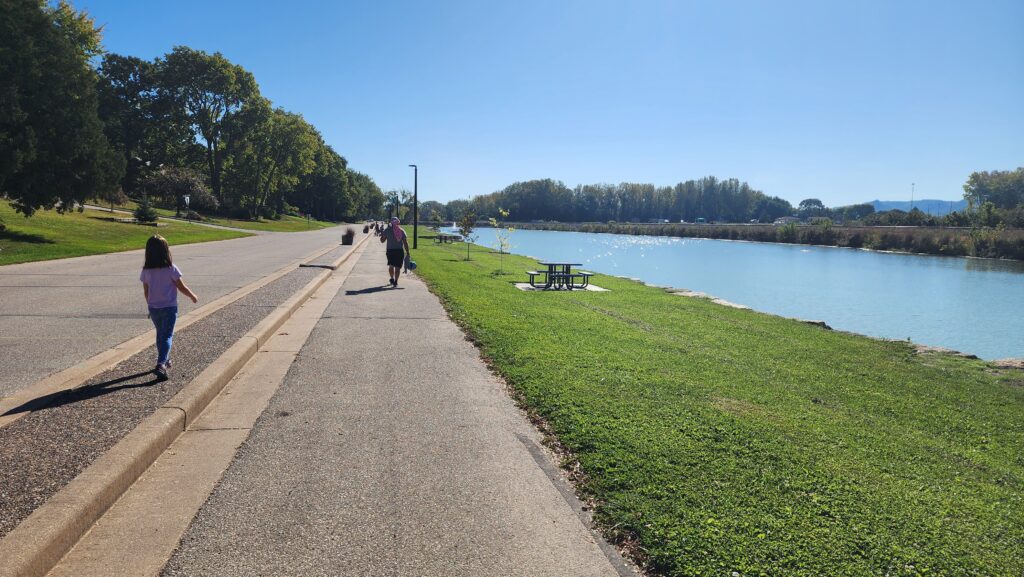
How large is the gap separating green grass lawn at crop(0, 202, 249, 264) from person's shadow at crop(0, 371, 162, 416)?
1632cm

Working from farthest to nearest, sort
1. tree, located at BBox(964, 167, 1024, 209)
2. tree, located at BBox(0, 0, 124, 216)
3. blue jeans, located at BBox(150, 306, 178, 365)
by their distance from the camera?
tree, located at BBox(964, 167, 1024, 209), tree, located at BBox(0, 0, 124, 216), blue jeans, located at BBox(150, 306, 178, 365)

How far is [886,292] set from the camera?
101 feet

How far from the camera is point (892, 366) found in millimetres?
9508

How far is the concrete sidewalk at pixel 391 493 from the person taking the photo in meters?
3.00

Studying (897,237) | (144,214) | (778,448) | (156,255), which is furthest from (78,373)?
(897,237)

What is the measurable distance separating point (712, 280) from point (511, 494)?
3378 centimetres

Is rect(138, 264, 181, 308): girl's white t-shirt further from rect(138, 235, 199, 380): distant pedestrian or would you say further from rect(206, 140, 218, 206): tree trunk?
rect(206, 140, 218, 206): tree trunk

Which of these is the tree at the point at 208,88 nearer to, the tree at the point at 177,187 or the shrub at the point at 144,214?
the tree at the point at 177,187

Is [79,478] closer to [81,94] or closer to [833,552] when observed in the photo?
[833,552]

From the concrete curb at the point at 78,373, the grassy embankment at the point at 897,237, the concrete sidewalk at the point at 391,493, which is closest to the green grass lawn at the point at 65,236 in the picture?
the concrete curb at the point at 78,373

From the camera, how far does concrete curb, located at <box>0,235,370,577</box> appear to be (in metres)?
2.79

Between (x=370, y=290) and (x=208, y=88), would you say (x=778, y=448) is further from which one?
(x=208, y=88)

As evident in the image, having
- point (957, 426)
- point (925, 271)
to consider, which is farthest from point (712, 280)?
point (957, 426)

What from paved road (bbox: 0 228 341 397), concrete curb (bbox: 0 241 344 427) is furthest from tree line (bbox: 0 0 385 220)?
→ concrete curb (bbox: 0 241 344 427)
